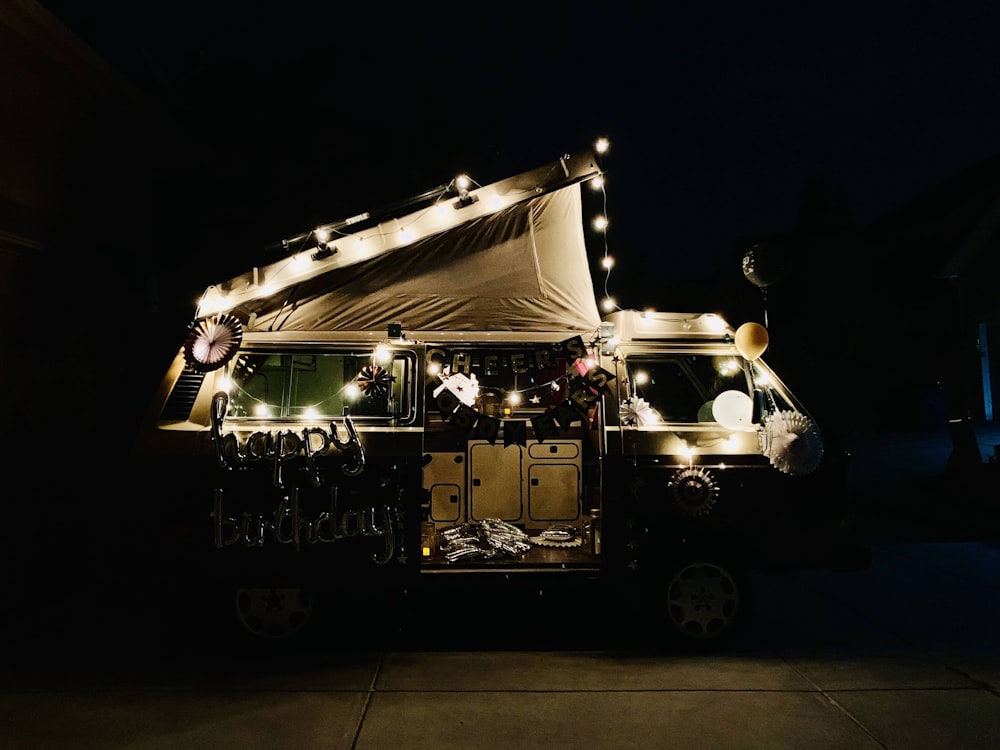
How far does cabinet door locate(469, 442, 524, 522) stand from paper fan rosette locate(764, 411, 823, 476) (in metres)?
2.52

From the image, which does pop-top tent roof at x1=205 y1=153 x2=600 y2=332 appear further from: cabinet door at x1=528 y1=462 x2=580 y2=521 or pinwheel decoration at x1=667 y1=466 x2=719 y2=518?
cabinet door at x1=528 y1=462 x2=580 y2=521

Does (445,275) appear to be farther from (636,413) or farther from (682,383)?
(682,383)

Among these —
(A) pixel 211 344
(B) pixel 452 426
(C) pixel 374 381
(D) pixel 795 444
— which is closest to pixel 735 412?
(D) pixel 795 444

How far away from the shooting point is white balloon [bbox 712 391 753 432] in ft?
19.2

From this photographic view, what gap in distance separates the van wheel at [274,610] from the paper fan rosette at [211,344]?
5.48 ft

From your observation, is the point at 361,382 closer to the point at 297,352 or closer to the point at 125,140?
the point at 297,352

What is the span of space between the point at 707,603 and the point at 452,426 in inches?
89.5

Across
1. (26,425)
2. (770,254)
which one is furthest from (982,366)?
(26,425)

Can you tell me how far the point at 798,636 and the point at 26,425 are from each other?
7319 mm

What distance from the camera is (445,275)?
629cm

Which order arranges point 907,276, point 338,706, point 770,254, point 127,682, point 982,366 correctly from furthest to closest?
point 907,276
point 982,366
point 770,254
point 127,682
point 338,706

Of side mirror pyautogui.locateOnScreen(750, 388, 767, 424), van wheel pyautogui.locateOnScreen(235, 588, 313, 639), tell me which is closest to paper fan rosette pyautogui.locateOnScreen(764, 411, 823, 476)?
side mirror pyautogui.locateOnScreen(750, 388, 767, 424)

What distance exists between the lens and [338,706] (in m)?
4.74

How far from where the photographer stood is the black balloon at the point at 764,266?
6.66 metres
